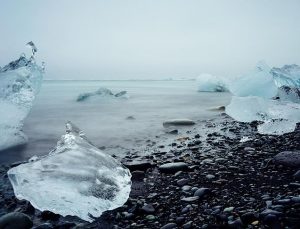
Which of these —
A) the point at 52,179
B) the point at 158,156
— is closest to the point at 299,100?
the point at 158,156

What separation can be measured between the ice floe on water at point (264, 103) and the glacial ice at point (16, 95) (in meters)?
4.62

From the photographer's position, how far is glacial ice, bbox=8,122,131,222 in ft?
8.34

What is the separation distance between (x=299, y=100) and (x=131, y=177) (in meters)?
7.68

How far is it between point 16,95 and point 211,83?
51.4 ft

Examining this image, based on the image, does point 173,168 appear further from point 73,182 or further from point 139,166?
point 73,182

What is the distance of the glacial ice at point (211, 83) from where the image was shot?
778 inches

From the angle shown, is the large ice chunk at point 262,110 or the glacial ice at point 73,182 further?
the large ice chunk at point 262,110

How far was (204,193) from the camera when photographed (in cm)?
280

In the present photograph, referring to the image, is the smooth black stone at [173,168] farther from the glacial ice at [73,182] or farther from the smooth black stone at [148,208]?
the smooth black stone at [148,208]

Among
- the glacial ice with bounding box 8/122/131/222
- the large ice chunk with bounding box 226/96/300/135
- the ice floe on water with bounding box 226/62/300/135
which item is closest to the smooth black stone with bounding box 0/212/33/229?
the glacial ice with bounding box 8/122/131/222

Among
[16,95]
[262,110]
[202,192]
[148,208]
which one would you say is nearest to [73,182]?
[148,208]

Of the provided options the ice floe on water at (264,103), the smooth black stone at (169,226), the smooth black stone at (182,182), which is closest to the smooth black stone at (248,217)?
the smooth black stone at (169,226)

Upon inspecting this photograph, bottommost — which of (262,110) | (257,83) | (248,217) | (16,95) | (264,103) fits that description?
(248,217)

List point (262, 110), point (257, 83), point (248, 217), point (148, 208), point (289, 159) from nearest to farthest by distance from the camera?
point (248, 217) → point (148, 208) → point (289, 159) → point (262, 110) → point (257, 83)
